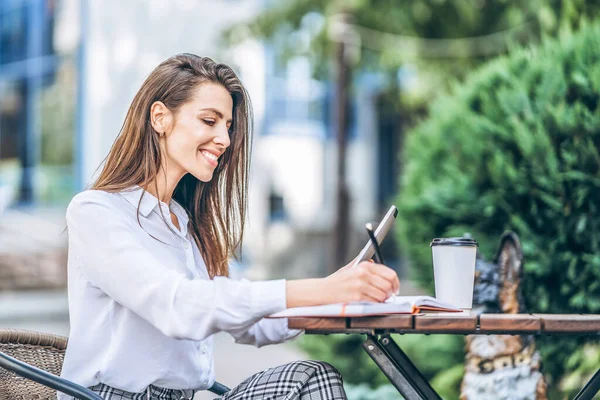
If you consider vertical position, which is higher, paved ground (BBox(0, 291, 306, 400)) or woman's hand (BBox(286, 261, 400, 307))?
woman's hand (BBox(286, 261, 400, 307))

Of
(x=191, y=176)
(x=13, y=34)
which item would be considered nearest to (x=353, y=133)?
(x=13, y=34)

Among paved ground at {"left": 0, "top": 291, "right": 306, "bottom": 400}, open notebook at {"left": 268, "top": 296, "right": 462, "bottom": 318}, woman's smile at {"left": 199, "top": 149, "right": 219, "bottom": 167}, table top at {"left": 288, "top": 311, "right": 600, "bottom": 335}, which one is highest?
woman's smile at {"left": 199, "top": 149, "right": 219, "bottom": 167}

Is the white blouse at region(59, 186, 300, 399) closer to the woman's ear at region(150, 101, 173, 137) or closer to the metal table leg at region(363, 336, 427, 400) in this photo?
the woman's ear at region(150, 101, 173, 137)

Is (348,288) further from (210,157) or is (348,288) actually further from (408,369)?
(210,157)

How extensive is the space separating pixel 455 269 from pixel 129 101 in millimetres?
10456

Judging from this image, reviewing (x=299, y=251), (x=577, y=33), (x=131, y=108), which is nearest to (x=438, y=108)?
(x=577, y=33)

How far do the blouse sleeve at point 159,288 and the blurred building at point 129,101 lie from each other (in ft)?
32.4

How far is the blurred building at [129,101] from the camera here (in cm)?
1254

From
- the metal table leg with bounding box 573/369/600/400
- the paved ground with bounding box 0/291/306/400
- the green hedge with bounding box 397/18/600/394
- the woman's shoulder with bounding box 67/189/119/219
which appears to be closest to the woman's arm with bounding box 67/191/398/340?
the woman's shoulder with bounding box 67/189/119/219

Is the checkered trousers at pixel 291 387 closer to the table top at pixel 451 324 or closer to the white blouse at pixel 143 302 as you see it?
the white blouse at pixel 143 302

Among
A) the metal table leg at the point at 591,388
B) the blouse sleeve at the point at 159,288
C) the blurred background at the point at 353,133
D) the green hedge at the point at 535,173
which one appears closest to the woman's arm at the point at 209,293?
the blouse sleeve at the point at 159,288

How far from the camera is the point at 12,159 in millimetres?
14883

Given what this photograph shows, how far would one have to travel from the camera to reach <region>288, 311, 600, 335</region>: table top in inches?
82.3

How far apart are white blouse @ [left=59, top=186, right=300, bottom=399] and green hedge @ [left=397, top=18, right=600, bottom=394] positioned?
7.66 feet
